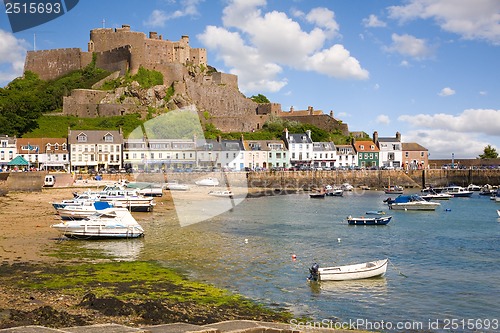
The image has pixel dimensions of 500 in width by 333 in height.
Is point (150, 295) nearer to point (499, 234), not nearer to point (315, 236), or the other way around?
point (315, 236)

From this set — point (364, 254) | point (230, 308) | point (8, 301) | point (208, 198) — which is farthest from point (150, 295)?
point (208, 198)

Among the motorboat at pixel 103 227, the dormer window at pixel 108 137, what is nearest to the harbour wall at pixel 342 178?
the dormer window at pixel 108 137

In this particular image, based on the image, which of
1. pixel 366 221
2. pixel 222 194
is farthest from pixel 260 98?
pixel 366 221

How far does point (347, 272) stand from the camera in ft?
63.7

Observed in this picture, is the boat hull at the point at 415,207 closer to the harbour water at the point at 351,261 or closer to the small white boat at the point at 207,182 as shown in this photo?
the harbour water at the point at 351,261

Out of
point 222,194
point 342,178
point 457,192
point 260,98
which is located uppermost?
point 260,98

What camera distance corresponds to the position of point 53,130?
76062 millimetres

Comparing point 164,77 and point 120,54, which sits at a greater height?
point 120,54

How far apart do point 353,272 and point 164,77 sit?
72.1 meters

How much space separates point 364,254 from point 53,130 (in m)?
61.8

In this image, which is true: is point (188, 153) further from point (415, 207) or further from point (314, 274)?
point (314, 274)

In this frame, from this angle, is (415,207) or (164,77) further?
(164,77)

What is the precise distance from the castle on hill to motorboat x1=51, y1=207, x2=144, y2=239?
191ft

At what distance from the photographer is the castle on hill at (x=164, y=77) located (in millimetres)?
84562
